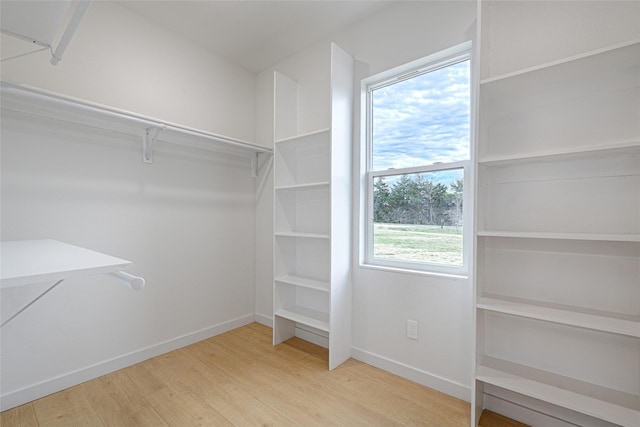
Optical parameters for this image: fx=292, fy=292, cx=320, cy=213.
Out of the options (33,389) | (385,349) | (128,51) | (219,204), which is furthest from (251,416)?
(128,51)

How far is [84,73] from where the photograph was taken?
1943mm

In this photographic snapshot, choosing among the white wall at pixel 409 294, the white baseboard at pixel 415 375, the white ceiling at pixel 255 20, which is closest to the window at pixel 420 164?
the white wall at pixel 409 294

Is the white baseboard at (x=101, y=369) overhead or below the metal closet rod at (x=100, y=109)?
below

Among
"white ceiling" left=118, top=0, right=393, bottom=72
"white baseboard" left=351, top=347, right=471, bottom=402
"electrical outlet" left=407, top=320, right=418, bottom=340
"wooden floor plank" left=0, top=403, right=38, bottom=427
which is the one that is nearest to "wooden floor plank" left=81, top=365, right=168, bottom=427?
"wooden floor plank" left=0, top=403, right=38, bottom=427

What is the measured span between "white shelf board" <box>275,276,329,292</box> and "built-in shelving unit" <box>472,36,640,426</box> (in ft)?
3.64

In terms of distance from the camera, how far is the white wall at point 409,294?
1794mm

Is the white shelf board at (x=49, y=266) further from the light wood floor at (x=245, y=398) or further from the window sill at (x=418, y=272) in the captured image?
the window sill at (x=418, y=272)

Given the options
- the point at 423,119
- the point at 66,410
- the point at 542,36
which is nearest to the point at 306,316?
the point at 66,410

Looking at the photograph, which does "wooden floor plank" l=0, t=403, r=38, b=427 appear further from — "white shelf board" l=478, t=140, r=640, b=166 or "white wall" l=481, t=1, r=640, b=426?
"white shelf board" l=478, t=140, r=640, b=166

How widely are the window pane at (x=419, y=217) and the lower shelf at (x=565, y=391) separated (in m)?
0.63

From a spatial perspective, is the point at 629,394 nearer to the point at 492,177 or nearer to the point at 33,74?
the point at 492,177

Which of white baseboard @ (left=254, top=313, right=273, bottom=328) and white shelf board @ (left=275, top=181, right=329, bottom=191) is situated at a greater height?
white shelf board @ (left=275, top=181, right=329, bottom=191)

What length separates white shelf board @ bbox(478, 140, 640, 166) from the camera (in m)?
1.17

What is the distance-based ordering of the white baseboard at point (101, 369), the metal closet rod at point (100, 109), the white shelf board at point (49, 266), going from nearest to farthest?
1. the white shelf board at point (49, 266)
2. the metal closet rod at point (100, 109)
3. the white baseboard at point (101, 369)
